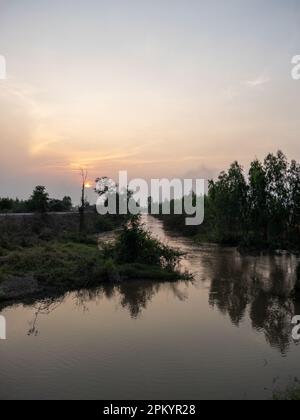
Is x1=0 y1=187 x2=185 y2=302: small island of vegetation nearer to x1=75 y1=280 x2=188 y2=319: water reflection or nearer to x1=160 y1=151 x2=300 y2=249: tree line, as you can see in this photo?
x1=75 y1=280 x2=188 y2=319: water reflection

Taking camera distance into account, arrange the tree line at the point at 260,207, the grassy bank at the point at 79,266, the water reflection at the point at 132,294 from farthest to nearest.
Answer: the tree line at the point at 260,207 < the grassy bank at the point at 79,266 < the water reflection at the point at 132,294

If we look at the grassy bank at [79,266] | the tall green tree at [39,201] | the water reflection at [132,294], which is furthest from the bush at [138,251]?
the tall green tree at [39,201]

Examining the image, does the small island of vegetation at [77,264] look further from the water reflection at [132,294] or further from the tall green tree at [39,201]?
the tall green tree at [39,201]

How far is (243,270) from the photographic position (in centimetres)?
2328

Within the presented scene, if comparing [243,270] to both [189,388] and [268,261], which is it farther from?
[189,388]

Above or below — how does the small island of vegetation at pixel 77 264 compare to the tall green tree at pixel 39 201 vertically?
below

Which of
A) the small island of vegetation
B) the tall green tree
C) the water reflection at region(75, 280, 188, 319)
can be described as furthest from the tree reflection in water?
the tall green tree

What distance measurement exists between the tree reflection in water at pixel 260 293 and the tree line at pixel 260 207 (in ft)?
21.5

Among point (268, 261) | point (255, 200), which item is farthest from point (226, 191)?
point (268, 261)

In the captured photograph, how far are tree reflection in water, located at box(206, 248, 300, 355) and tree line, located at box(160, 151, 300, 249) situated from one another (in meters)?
6.54

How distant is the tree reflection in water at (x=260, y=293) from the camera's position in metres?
13.0

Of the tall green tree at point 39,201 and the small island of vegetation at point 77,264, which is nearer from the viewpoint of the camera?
the small island of vegetation at point 77,264

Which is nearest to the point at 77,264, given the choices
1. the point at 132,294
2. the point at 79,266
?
the point at 79,266

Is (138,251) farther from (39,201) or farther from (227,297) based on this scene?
(39,201)
